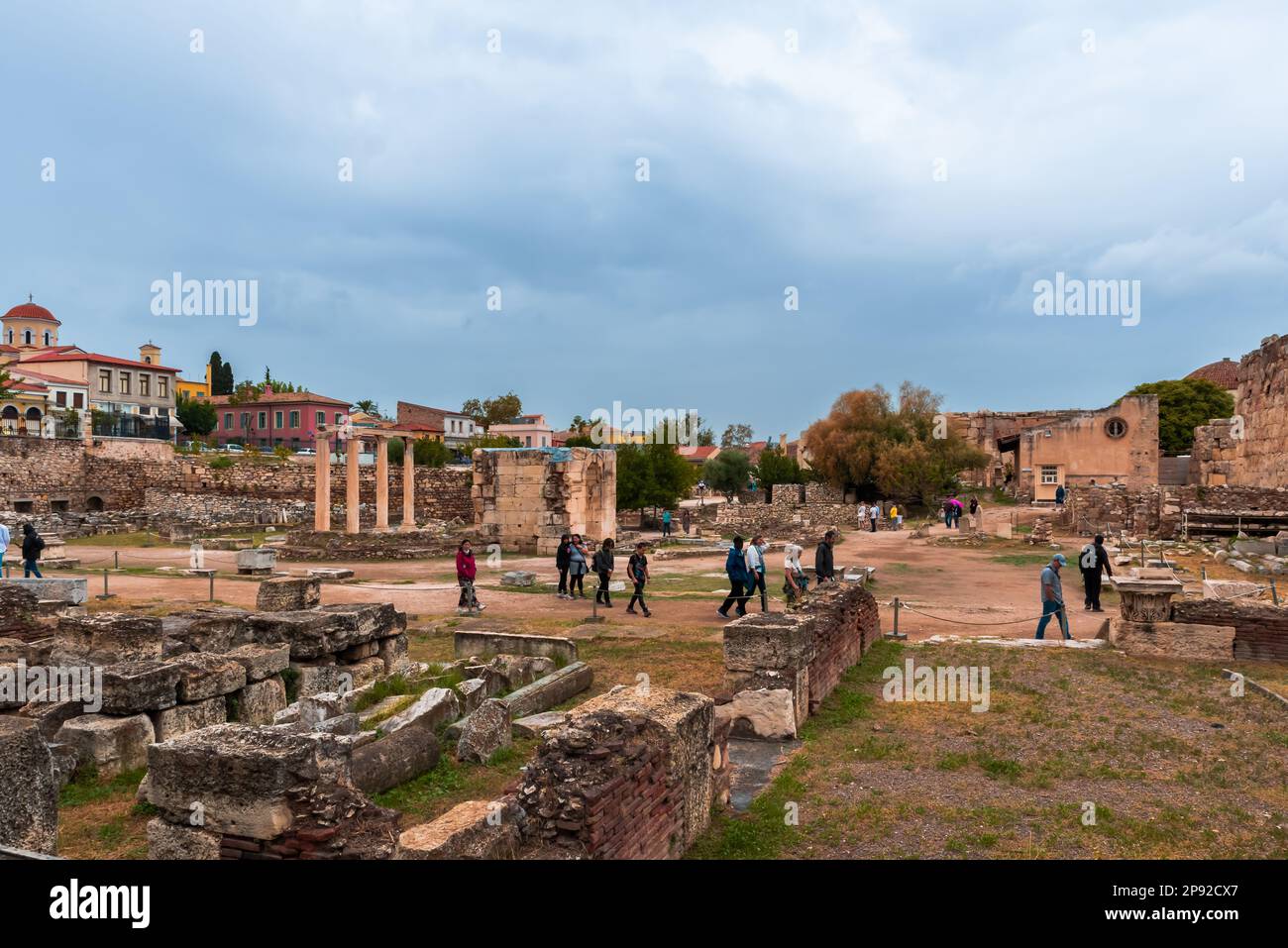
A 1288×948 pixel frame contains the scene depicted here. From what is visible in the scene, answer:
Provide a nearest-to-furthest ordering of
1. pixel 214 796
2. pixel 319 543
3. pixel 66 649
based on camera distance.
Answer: pixel 214 796, pixel 66 649, pixel 319 543

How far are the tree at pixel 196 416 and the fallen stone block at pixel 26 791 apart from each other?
251ft

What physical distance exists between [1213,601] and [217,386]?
331ft

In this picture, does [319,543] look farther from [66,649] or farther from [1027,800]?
[1027,800]

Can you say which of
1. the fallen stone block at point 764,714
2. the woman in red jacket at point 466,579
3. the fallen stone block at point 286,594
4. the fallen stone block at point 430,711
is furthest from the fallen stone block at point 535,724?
the woman in red jacket at point 466,579

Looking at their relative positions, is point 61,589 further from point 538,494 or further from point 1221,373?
point 1221,373

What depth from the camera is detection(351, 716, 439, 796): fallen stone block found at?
21.7 feet

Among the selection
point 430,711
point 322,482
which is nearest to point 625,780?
point 430,711

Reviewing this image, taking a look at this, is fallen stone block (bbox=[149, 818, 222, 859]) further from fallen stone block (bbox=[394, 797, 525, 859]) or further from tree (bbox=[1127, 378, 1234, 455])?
tree (bbox=[1127, 378, 1234, 455])

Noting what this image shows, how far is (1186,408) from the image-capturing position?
5544cm

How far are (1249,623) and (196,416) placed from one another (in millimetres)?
77987

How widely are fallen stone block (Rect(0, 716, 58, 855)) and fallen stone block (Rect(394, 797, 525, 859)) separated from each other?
187 cm

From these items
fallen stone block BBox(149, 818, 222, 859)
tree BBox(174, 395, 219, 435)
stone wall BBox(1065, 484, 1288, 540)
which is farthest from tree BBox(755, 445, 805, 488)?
tree BBox(174, 395, 219, 435)

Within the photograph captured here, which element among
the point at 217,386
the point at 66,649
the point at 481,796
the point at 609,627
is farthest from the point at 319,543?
the point at 217,386

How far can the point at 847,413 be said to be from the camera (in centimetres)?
4888
